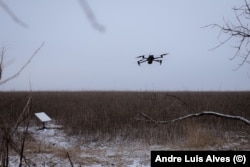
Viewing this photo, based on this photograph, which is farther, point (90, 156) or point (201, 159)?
point (90, 156)

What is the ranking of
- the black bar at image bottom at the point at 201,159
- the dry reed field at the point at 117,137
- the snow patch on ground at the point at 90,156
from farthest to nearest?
the dry reed field at the point at 117,137 → the snow patch on ground at the point at 90,156 → the black bar at image bottom at the point at 201,159

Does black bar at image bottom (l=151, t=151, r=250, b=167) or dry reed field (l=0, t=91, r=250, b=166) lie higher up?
black bar at image bottom (l=151, t=151, r=250, b=167)

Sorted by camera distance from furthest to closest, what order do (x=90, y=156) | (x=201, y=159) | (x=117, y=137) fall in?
(x=117, y=137) < (x=90, y=156) < (x=201, y=159)

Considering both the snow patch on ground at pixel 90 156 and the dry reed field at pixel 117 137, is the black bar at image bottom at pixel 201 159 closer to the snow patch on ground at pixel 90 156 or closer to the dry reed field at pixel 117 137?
the snow patch on ground at pixel 90 156

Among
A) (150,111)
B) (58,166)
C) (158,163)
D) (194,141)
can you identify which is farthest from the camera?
(150,111)

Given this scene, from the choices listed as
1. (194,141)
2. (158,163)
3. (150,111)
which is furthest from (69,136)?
(158,163)

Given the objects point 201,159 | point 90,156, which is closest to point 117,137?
point 90,156

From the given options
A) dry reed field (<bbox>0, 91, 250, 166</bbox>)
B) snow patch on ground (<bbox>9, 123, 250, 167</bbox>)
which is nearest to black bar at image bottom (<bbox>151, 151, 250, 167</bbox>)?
snow patch on ground (<bbox>9, 123, 250, 167</bbox>)

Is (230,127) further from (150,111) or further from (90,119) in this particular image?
(90,119)

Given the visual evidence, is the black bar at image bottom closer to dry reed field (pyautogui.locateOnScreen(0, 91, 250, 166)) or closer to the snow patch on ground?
the snow patch on ground

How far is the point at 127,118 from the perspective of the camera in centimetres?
1080

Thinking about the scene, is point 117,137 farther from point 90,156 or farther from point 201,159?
point 201,159

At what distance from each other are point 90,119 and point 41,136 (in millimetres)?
1844

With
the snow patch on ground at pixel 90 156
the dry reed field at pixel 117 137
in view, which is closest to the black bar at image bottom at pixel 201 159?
the snow patch on ground at pixel 90 156
